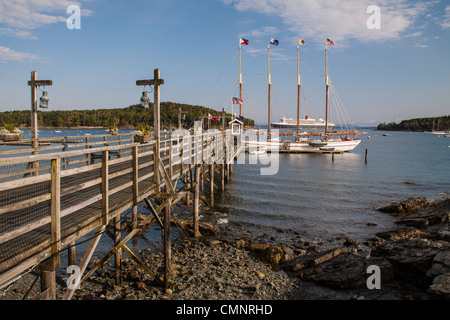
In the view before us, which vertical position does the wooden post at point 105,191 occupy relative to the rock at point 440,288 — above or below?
above

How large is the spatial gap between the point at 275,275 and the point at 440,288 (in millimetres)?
4211

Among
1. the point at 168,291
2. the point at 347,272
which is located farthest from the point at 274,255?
the point at 168,291

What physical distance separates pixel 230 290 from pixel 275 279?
1.61 m

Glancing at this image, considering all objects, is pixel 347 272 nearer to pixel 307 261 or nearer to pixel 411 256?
pixel 307 261

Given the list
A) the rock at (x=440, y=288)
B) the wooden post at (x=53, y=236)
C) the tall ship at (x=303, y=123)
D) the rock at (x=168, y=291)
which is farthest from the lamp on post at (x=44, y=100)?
the tall ship at (x=303, y=123)

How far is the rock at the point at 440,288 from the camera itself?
7742 mm

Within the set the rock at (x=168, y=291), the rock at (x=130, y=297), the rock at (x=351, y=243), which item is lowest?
the rock at (x=351, y=243)

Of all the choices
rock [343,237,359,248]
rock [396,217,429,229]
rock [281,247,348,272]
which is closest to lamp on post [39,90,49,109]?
rock [281,247,348,272]

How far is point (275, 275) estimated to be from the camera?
32.4 feet

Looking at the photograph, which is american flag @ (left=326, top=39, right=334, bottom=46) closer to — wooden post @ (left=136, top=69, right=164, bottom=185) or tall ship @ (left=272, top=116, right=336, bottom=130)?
wooden post @ (left=136, top=69, right=164, bottom=185)

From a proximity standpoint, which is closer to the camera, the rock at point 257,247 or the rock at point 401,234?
the rock at point 257,247

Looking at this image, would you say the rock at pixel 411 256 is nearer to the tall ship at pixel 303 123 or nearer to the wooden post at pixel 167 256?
the wooden post at pixel 167 256

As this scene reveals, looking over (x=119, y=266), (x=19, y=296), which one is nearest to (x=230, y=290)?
(x=119, y=266)

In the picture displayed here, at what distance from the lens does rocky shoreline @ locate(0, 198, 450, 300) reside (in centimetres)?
840
